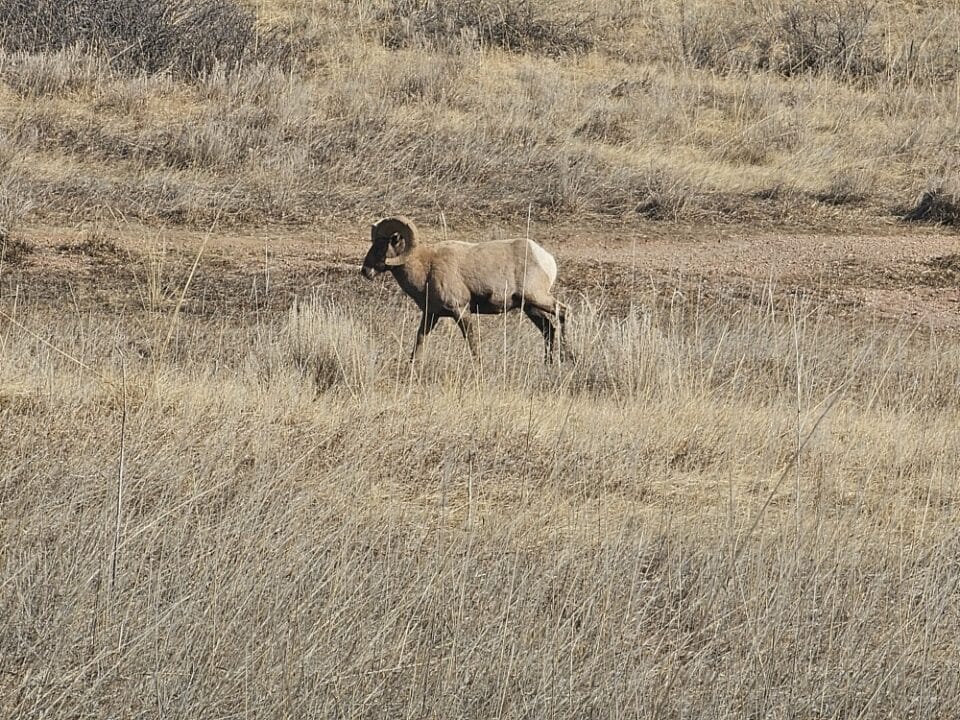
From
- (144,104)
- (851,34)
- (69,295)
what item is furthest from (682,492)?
(851,34)

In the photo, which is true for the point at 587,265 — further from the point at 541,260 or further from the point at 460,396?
the point at 460,396

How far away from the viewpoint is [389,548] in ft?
15.0

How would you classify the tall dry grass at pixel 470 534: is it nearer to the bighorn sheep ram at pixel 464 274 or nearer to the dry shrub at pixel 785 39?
the bighorn sheep ram at pixel 464 274

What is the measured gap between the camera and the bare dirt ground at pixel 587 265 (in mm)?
10883

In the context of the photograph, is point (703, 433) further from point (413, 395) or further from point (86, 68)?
point (86, 68)

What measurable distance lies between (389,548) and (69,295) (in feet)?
22.3

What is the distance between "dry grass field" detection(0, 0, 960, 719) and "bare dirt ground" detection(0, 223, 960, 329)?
0.05 meters

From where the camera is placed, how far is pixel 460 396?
675 cm

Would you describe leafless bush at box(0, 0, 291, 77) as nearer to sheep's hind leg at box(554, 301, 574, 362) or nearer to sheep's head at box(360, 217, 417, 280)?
sheep's head at box(360, 217, 417, 280)

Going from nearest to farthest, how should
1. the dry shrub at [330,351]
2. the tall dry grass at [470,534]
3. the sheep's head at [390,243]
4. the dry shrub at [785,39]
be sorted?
1. the tall dry grass at [470,534]
2. the dry shrub at [330,351]
3. the sheep's head at [390,243]
4. the dry shrub at [785,39]

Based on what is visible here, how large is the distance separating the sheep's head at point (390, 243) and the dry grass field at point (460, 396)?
1.55ft

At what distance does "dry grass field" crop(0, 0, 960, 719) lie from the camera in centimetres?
379

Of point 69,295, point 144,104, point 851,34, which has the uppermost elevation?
point 851,34

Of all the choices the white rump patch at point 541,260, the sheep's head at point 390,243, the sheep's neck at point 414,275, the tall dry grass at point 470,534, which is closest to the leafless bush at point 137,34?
the sheep's head at point 390,243
